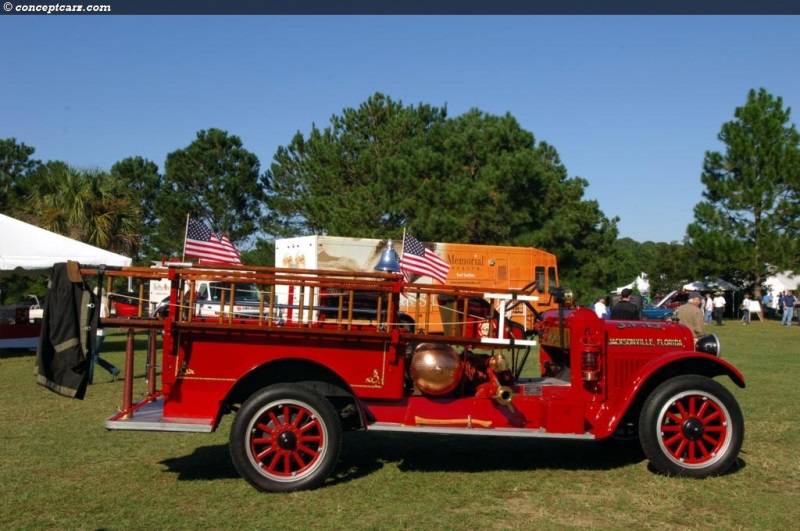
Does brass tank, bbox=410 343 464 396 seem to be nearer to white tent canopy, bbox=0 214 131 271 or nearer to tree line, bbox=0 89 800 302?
white tent canopy, bbox=0 214 131 271

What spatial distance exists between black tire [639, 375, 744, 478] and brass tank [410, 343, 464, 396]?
5.15ft

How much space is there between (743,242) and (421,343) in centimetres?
3689

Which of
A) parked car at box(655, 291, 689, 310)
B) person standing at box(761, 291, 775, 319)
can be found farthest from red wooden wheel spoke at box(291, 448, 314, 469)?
person standing at box(761, 291, 775, 319)

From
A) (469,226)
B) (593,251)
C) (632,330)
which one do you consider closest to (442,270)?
(632,330)

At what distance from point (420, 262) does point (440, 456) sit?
14.8 ft

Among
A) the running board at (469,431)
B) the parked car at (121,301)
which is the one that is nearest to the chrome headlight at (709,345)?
the running board at (469,431)

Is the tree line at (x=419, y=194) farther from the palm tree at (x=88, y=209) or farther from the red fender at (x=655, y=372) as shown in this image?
the red fender at (x=655, y=372)

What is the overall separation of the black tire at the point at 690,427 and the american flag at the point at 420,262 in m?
4.97

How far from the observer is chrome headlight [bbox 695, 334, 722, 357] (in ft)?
21.9

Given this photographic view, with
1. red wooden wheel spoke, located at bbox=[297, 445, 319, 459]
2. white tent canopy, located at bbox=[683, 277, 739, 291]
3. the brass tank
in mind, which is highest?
white tent canopy, located at bbox=[683, 277, 739, 291]

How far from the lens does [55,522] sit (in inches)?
197

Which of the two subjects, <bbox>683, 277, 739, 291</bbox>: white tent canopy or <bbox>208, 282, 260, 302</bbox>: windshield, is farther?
<bbox>683, 277, 739, 291</bbox>: white tent canopy

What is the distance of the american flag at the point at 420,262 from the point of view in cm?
1088

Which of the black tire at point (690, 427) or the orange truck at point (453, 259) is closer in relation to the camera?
the black tire at point (690, 427)
